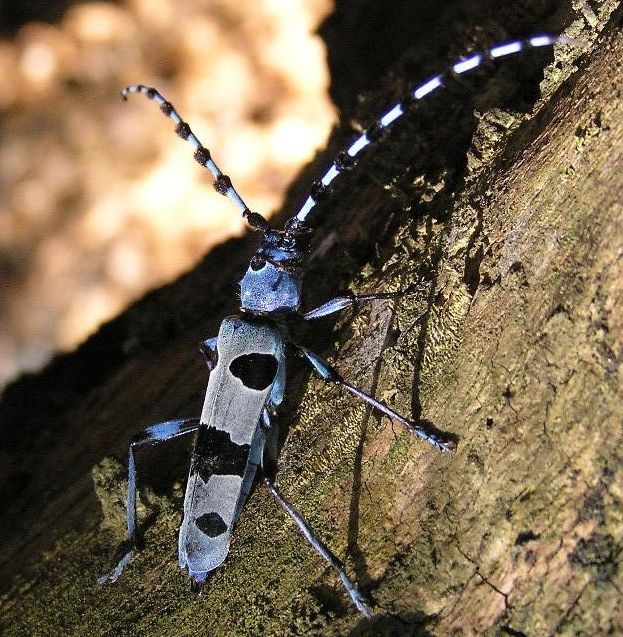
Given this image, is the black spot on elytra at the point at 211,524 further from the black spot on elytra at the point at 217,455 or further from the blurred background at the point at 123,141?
the blurred background at the point at 123,141

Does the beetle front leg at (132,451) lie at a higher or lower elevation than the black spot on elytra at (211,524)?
higher

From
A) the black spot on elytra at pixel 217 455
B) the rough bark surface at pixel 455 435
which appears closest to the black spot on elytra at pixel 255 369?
the rough bark surface at pixel 455 435

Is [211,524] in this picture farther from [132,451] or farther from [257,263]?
[257,263]

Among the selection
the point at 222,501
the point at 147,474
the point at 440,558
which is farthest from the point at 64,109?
the point at 440,558

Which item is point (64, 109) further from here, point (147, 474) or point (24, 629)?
point (24, 629)

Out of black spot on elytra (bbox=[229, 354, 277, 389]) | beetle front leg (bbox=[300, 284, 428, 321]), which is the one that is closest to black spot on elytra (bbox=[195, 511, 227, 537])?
black spot on elytra (bbox=[229, 354, 277, 389])

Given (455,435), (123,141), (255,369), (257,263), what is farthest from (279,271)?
(123,141)
